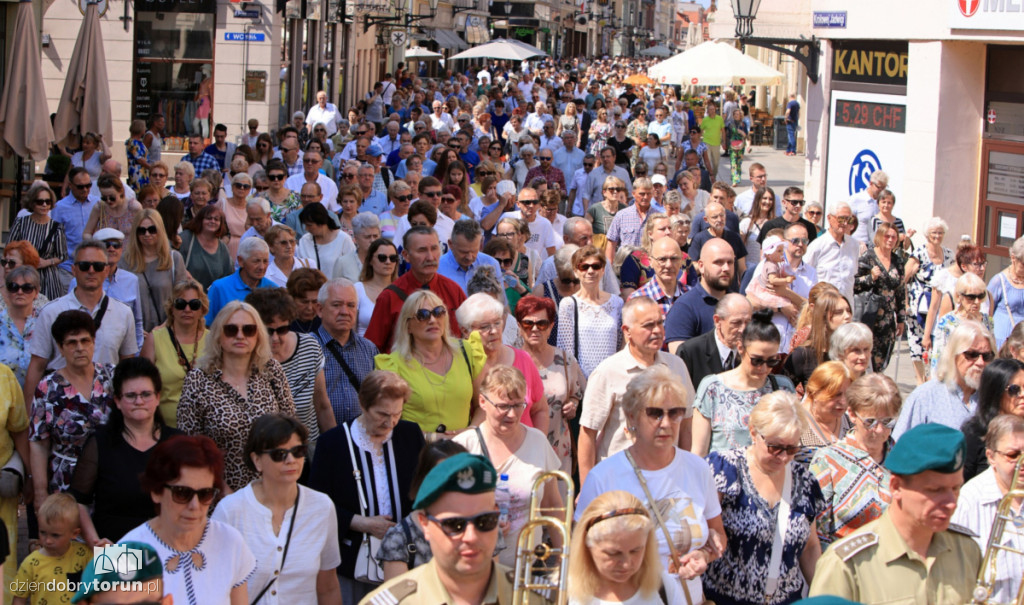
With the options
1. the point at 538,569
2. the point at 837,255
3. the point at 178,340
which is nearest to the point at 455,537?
the point at 538,569

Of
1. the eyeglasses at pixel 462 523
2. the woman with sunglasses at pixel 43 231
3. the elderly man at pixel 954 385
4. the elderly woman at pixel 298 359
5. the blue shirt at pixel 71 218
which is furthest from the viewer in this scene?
the blue shirt at pixel 71 218

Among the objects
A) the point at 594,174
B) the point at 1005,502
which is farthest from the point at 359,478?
the point at 594,174

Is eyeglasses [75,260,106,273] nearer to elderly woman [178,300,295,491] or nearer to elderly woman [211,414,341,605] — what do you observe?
elderly woman [178,300,295,491]

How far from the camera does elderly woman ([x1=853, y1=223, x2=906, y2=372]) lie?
33.7ft

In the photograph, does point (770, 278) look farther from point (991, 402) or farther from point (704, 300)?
point (991, 402)

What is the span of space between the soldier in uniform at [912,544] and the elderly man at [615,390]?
2241 millimetres

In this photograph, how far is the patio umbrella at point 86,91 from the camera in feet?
46.1

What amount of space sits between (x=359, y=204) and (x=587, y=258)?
4117mm

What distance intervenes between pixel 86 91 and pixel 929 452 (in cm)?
1235

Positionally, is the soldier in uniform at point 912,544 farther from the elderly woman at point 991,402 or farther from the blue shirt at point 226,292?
the blue shirt at point 226,292

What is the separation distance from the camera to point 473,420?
6.23 metres

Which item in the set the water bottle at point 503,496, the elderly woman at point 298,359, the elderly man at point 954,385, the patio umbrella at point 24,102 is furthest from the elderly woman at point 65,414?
the patio umbrella at point 24,102

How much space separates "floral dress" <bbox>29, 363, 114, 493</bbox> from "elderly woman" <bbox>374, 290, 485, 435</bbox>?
140cm

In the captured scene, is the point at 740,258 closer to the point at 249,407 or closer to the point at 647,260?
the point at 647,260
